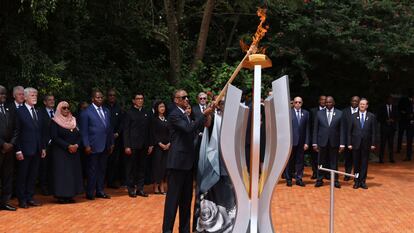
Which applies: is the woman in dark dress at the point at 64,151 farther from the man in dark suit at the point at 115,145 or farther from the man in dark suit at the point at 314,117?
the man in dark suit at the point at 314,117

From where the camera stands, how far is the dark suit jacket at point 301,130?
15.8 metres

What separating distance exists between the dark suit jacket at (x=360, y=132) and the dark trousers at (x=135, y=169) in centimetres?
466

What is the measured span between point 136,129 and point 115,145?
4.11ft

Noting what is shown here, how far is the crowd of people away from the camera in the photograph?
9.44 metres

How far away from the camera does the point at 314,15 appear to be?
2081 cm

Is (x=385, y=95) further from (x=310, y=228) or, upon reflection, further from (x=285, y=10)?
(x=310, y=228)

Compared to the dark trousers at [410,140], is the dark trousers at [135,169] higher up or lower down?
lower down

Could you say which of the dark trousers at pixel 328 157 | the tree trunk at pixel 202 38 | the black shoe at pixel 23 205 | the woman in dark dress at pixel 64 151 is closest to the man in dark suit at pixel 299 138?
the dark trousers at pixel 328 157

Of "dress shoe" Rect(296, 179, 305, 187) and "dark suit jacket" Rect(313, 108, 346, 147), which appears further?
"dress shoe" Rect(296, 179, 305, 187)

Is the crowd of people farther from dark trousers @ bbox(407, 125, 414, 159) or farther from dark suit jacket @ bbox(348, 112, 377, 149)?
dark trousers @ bbox(407, 125, 414, 159)

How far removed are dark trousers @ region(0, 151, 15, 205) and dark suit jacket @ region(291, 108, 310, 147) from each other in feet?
21.5

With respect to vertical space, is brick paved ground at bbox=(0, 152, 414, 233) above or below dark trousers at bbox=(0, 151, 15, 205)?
below

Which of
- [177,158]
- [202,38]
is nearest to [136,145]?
[177,158]

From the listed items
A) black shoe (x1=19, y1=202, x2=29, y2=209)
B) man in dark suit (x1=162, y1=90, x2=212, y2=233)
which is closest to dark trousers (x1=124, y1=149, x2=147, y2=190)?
black shoe (x1=19, y1=202, x2=29, y2=209)
